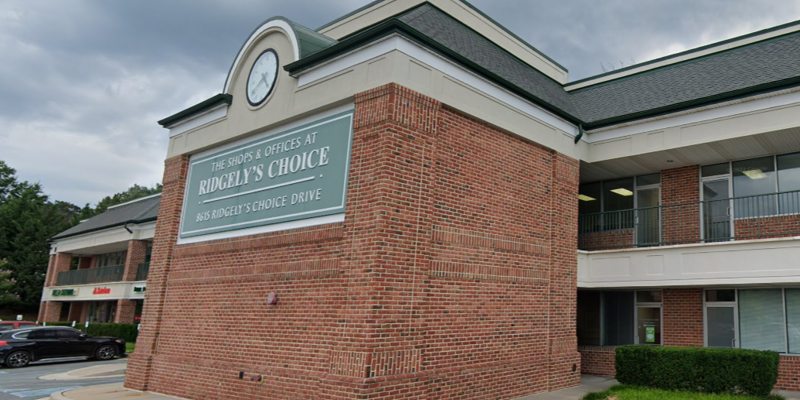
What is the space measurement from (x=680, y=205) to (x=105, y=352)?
22.2 m

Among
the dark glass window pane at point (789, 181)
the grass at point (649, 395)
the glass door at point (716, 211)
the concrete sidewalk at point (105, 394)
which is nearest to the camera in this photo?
the grass at point (649, 395)

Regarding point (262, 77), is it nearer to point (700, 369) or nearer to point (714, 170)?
point (700, 369)

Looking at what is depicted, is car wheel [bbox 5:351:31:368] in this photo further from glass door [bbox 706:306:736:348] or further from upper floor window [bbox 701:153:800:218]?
upper floor window [bbox 701:153:800:218]

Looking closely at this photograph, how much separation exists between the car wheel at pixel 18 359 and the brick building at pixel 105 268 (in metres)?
8.26

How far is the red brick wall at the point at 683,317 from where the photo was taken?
1470 centimetres

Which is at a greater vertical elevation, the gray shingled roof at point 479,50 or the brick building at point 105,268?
the gray shingled roof at point 479,50

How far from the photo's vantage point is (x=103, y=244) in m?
33.4

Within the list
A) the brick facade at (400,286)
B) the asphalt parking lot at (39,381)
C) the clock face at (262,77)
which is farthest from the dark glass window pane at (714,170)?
the asphalt parking lot at (39,381)

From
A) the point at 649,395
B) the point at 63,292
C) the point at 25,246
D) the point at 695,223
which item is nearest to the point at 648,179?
the point at 695,223

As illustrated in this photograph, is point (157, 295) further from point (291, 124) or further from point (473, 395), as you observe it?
point (473, 395)

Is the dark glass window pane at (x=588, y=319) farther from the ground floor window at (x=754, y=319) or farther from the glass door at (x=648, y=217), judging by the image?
the ground floor window at (x=754, y=319)

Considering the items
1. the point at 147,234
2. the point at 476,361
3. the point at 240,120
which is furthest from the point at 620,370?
the point at 147,234

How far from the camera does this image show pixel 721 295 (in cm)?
1452

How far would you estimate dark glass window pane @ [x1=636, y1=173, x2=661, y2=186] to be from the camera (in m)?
16.5
